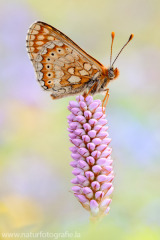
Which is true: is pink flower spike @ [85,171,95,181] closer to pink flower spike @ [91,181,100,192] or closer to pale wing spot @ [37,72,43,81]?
pink flower spike @ [91,181,100,192]

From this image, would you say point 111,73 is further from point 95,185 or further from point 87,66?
point 95,185

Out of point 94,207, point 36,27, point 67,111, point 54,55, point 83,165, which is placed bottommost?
point 67,111

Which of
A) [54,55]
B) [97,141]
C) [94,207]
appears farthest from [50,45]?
[94,207]

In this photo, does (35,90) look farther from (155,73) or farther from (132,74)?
(155,73)

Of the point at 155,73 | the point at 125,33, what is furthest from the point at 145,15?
the point at 155,73

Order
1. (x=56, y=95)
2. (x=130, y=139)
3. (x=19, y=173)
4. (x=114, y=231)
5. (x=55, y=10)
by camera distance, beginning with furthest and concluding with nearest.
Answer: (x=55, y=10) < (x=130, y=139) < (x=19, y=173) < (x=56, y=95) < (x=114, y=231)

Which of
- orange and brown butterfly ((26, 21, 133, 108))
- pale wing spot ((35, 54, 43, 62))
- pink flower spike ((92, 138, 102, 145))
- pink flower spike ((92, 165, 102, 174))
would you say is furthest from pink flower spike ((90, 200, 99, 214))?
pale wing spot ((35, 54, 43, 62))
